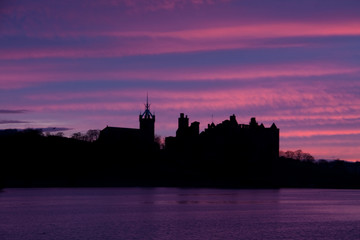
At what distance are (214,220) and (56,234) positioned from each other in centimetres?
2403

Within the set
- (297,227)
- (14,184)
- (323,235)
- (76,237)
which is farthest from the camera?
(14,184)

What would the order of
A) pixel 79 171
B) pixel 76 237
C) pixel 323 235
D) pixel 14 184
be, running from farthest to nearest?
pixel 79 171 < pixel 14 184 < pixel 323 235 < pixel 76 237

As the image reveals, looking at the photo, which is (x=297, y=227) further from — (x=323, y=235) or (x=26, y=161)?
(x=26, y=161)

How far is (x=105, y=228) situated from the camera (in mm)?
70250

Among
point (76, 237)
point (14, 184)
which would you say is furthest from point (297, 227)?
point (14, 184)

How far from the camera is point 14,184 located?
185 metres

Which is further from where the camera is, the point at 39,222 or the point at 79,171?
the point at 79,171

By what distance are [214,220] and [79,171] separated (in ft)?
396

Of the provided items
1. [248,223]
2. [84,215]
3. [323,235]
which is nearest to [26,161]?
[84,215]

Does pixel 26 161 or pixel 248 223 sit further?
pixel 26 161

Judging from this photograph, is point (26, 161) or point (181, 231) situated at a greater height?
point (26, 161)

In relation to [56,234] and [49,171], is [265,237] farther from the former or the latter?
[49,171]

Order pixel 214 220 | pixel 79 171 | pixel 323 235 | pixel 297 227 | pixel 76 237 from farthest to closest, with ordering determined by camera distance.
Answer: pixel 79 171, pixel 214 220, pixel 297 227, pixel 323 235, pixel 76 237

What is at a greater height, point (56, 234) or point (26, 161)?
point (26, 161)
